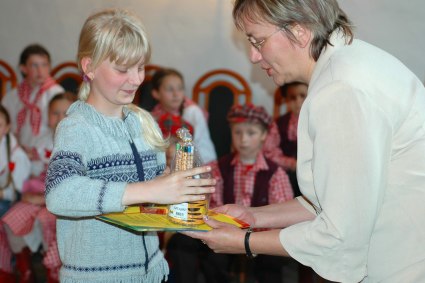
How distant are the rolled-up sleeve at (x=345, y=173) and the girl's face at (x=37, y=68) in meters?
4.00

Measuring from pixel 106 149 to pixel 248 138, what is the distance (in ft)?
6.65

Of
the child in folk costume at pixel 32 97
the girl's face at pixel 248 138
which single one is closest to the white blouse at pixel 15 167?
the child in folk costume at pixel 32 97

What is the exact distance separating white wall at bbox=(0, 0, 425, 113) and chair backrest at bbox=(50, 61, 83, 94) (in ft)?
0.61

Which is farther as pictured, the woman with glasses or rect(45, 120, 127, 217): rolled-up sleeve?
rect(45, 120, 127, 217): rolled-up sleeve

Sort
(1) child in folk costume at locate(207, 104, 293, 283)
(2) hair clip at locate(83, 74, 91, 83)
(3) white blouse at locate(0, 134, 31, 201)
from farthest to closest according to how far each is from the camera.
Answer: (3) white blouse at locate(0, 134, 31, 201), (1) child in folk costume at locate(207, 104, 293, 283), (2) hair clip at locate(83, 74, 91, 83)

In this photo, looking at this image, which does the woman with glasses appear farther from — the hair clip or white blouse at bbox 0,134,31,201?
white blouse at bbox 0,134,31,201

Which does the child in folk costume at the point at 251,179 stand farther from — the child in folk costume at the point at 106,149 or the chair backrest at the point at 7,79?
the chair backrest at the point at 7,79

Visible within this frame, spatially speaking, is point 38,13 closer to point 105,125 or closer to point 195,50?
point 195,50

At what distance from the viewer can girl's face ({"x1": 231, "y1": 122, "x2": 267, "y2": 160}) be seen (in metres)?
4.01

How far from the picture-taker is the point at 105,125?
212cm

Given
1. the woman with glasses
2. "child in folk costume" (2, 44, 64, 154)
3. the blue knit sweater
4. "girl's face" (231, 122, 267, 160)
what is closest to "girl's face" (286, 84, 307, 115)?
"girl's face" (231, 122, 267, 160)

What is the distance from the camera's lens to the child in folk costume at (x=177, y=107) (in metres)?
5.00

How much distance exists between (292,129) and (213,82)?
3.91 ft

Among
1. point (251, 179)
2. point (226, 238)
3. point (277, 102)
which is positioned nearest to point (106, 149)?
point (226, 238)
